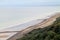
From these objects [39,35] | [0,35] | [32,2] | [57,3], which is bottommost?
[39,35]

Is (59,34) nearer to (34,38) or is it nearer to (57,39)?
(57,39)

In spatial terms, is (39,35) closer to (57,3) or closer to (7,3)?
(57,3)

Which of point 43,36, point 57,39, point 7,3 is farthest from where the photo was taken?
A: point 7,3

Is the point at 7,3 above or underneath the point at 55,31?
above

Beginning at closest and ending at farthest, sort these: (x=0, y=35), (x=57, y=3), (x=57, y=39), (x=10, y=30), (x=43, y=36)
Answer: (x=57, y=39), (x=43, y=36), (x=0, y=35), (x=10, y=30), (x=57, y=3)

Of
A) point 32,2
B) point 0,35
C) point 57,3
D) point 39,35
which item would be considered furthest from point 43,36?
point 32,2

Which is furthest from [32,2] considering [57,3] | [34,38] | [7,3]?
[34,38]

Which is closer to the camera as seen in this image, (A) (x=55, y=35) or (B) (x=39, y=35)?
(A) (x=55, y=35)

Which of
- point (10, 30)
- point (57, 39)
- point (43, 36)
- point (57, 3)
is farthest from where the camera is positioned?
point (57, 3)

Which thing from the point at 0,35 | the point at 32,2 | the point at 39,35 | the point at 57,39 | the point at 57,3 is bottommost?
the point at 57,39
